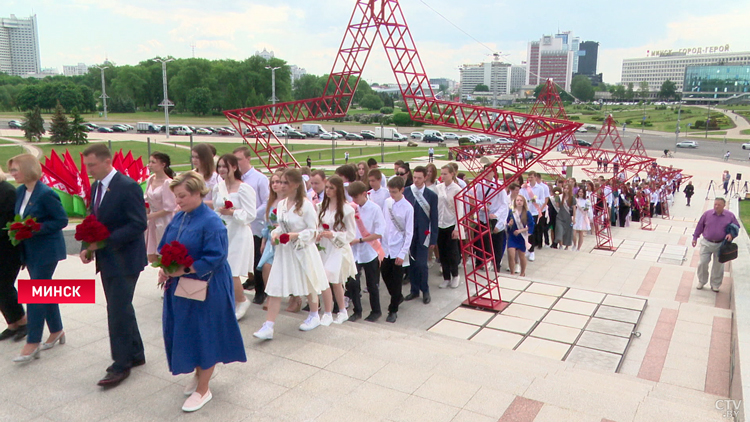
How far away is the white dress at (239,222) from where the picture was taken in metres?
5.26

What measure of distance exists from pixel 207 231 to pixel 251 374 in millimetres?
1400

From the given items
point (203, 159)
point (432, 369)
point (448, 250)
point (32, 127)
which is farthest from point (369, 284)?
point (32, 127)

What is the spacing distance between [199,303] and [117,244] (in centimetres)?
87

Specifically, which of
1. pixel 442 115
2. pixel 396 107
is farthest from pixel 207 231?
pixel 396 107

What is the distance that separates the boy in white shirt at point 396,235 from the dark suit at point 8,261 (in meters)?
3.74

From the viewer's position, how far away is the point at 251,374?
4207 mm

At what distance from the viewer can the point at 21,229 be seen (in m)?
4.10

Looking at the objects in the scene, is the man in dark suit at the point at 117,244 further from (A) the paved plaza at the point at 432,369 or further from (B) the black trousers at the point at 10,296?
(B) the black trousers at the point at 10,296

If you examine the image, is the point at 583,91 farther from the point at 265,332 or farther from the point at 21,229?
the point at 21,229

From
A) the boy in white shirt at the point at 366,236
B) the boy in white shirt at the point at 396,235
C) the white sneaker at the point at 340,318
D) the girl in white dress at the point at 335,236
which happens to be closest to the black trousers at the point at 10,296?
the girl in white dress at the point at 335,236

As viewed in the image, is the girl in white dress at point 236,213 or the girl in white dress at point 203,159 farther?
the girl in white dress at point 203,159

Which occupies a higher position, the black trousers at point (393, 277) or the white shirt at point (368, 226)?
the white shirt at point (368, 226)

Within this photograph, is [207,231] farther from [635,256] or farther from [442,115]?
[635,256]

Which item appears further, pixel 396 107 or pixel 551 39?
pixel 551 39
